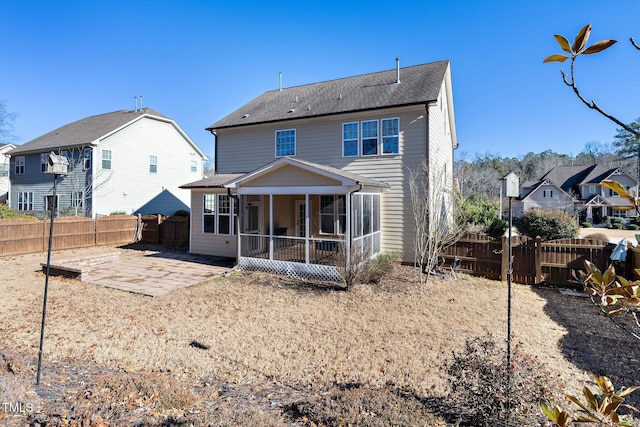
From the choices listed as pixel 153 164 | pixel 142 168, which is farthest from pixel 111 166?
pixel 153 164

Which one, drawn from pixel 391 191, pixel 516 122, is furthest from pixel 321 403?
pixel 516 122

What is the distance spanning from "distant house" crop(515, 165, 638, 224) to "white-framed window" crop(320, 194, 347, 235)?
3253cm

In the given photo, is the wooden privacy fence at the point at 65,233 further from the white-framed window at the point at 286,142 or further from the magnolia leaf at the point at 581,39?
the magnolia leaf at the point at 581,39

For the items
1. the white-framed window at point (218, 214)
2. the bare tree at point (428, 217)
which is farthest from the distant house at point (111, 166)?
the bare tree at point (428, 217)

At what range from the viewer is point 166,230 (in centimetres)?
1791

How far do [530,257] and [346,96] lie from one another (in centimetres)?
934

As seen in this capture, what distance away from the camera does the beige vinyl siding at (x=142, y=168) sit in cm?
2148

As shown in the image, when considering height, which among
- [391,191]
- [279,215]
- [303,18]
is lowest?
[279,215]

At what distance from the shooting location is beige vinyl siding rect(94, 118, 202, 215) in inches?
846

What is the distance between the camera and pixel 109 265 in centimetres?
1230

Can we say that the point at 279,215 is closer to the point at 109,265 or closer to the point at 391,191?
the point at 391,191

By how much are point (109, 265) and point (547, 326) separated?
44.9 feet

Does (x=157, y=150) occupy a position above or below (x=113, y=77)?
below

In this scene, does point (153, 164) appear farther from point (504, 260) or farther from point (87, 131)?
point (504, 260)
